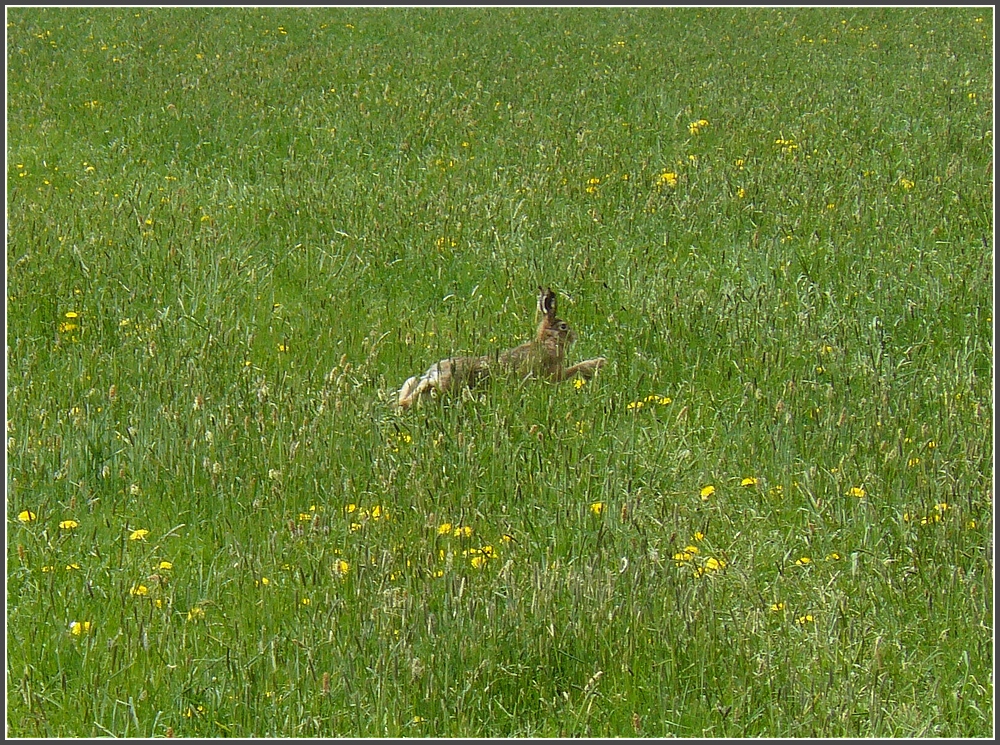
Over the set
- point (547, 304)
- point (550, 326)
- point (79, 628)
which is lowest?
point (79, 628)

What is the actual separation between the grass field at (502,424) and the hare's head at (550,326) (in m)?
0.26

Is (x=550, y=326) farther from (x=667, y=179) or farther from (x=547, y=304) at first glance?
(x=667, y=179)

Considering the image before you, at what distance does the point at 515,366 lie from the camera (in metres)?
5.75

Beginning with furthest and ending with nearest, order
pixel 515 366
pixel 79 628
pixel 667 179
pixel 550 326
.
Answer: pixel 667 179, pixel 550 326, pixel 515 366, pixel 79 628

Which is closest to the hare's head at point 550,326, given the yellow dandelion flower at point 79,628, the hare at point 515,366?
the hare at point 515,366

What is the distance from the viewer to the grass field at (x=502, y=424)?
343 centimetres

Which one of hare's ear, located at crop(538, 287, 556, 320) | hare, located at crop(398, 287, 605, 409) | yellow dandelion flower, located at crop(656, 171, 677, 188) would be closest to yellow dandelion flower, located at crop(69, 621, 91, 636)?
hare, located at crop(398, 287, 605, 409)

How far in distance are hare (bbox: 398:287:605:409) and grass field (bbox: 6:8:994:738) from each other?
0.41 feet

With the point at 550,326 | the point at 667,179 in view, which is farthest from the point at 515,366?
the point at 667,179

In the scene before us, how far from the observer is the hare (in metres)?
5.55

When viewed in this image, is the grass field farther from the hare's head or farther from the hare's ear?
the hare's ear

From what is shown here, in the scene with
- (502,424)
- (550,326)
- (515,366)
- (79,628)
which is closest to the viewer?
(79,628)

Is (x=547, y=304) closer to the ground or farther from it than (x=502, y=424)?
farther from it

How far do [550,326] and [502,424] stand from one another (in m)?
1.24
